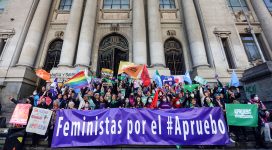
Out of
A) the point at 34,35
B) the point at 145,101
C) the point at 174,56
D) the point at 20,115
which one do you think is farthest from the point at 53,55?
the point at 145,101

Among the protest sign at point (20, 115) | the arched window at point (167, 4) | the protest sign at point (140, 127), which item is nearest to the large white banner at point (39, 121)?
the protest sign at point (20, 115)

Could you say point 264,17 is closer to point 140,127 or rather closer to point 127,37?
point 127,37

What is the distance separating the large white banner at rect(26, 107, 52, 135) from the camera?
6.35 metres

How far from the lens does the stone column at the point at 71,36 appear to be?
563 inches

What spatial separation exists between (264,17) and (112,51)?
1672 cm

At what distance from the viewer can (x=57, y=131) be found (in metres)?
6.26

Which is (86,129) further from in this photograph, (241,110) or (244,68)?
(244,68)

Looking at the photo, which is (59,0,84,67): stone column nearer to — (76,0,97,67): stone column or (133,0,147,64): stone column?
(76,0,97,67): stone column

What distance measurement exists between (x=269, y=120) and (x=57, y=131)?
8.97 meters

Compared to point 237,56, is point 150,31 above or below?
above

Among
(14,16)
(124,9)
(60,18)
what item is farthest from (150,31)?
(14,16)

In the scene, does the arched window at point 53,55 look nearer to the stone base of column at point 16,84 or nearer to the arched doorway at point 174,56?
the stone base of column at point 16,84

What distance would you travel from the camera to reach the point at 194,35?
15344mm

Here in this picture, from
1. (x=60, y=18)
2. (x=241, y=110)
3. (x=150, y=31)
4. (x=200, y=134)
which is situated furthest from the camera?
(x=60, y=18)
